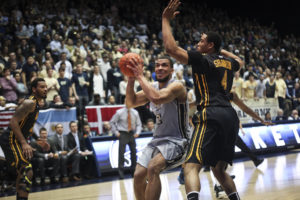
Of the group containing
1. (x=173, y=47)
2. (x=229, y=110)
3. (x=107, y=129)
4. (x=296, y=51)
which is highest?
(x=296, y=51)

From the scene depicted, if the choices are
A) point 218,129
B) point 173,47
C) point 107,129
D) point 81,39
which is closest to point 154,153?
point 218,129

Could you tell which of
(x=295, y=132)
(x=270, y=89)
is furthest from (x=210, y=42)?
(x=270, y=89)

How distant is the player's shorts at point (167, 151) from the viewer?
4461 mm

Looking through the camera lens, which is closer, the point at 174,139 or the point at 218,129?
the point at 218,129

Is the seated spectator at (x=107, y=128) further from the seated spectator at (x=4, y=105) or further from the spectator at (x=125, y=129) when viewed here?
the seated spectator at (x=4, y=105)

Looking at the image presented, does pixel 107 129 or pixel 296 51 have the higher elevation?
pixel 296 51

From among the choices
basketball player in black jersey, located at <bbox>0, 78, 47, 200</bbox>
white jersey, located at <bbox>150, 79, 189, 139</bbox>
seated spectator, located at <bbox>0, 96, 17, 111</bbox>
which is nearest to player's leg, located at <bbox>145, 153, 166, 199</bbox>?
white jersey, located at <bbox>150, 79, 189, 139</bbox>

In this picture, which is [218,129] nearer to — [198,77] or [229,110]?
[229,110]

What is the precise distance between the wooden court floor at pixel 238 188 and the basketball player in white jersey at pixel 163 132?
2183mm

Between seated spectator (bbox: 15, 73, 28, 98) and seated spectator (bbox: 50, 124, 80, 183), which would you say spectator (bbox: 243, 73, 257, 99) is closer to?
seated spectator (bbox: 50, 124, 80, 183)

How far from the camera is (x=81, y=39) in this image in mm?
14703

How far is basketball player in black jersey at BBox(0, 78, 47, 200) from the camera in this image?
17.6 feet

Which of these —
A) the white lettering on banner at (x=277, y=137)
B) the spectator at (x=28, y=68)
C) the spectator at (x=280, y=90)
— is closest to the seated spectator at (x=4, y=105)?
the spectator at (x=28, y=68)

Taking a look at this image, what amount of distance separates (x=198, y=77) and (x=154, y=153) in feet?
3.36
